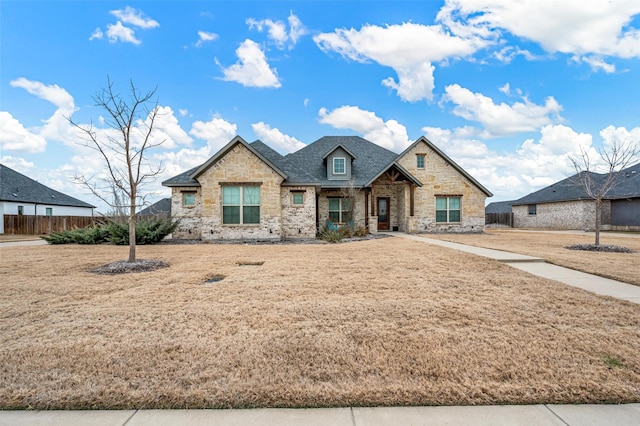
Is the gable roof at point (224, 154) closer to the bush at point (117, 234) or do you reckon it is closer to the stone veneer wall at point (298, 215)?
the stone veneer wall at point (298, 215)

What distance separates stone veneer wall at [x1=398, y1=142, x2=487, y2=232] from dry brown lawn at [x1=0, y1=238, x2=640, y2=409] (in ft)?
53.5

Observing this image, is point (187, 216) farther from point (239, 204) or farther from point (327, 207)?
point (327, 207)

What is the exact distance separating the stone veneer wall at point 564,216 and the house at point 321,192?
43.9 ft

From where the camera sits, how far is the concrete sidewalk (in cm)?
242

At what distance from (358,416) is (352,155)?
66.8 feet

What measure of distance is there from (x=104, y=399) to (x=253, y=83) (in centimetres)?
2080

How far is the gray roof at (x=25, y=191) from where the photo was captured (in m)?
27.7

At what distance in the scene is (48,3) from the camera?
1102cm

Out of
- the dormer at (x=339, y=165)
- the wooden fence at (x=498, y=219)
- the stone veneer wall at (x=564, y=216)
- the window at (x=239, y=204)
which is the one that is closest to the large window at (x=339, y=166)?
the dormer at (x=339, y=165)

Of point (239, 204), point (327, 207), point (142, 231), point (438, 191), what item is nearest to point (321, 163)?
point (327, 207)

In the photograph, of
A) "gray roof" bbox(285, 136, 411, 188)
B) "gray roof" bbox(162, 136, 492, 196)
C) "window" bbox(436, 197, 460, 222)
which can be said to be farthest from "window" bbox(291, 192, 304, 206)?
"window" bbox(436, 197, 460, 222)

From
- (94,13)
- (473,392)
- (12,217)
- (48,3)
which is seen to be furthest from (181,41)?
(12,217)

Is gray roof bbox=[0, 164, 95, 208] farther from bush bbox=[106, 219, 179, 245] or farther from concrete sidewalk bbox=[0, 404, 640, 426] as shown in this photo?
concrete sidewalk bbox=[0, 404, 640, 426]

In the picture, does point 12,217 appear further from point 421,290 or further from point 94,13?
point 421,290
